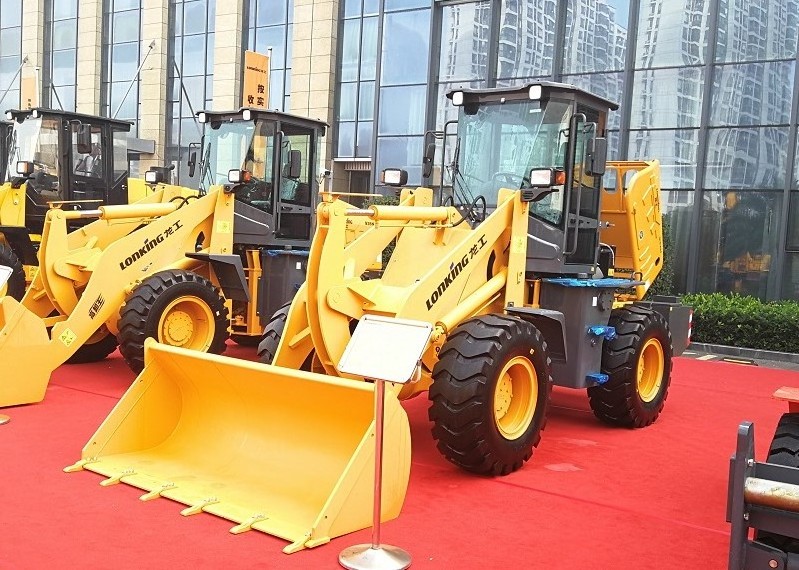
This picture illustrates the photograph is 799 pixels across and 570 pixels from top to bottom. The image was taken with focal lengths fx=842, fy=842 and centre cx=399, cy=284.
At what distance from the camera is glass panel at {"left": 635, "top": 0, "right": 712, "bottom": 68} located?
1499cm

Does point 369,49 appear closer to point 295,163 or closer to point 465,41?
point 465,41

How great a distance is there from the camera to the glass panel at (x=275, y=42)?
2275 centimetres

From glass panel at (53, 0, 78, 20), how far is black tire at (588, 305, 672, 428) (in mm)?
25247

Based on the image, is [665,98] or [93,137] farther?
[665,98]

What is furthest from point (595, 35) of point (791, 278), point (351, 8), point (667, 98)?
point (351, 8)

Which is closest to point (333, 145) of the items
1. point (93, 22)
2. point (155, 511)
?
point (93, 22)

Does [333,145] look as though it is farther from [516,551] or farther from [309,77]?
[516,551]

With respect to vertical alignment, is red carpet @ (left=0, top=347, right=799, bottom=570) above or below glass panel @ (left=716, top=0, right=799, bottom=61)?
below

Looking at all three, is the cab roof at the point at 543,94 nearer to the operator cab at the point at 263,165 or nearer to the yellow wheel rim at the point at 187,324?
the operator cab at the point at 263,165

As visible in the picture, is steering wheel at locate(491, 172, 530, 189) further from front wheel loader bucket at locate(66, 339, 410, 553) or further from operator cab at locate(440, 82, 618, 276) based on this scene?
front wheel loader bucket at locate(66, 339, 410, 553)

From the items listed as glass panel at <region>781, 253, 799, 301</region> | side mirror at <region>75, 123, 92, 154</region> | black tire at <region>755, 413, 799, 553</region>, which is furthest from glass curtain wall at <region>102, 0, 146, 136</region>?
black tire at <region>755, 413, 799, 553</region>

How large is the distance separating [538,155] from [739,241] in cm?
940

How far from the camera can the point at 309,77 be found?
2159 cm

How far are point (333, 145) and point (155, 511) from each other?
17.6 m
